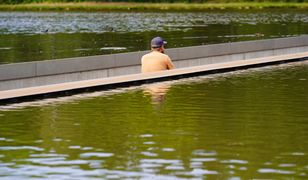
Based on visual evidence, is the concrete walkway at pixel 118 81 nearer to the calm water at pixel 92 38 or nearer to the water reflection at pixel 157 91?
the water reflection at pixel 157 91

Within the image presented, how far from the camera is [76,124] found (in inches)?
568

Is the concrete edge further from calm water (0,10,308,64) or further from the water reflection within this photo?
calm water (0,10,308,64)

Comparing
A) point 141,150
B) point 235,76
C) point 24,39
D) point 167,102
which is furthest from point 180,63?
point 24,39

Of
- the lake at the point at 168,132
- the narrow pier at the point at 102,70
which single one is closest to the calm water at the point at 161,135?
the lake at the point at 168,132

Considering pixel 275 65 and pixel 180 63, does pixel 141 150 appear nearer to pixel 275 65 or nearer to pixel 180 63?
pixel 275 65

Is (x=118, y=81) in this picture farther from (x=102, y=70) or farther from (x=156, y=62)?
(x=102, y=70)

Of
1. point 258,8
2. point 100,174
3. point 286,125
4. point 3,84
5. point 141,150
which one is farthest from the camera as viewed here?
point 258,8

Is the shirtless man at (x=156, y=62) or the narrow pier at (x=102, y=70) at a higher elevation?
the shirtless man at (x=156, y=62)

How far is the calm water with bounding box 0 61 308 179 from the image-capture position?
11141mm

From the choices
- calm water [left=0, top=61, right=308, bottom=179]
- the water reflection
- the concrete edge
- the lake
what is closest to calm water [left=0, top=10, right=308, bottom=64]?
the concrete edge

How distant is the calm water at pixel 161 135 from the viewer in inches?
439

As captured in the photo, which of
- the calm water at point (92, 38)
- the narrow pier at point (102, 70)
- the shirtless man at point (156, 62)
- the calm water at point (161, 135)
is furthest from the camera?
the calm water at point (92, 38)

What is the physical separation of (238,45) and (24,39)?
1272 inches

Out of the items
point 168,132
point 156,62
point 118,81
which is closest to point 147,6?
point 156,62
